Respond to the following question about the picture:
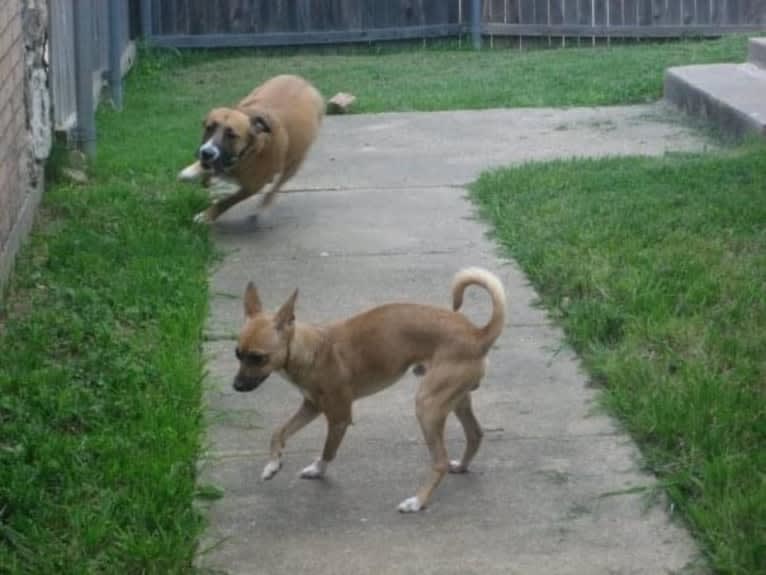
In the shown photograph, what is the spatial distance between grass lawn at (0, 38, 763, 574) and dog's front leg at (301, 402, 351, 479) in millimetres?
441

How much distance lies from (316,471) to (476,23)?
14.4 m

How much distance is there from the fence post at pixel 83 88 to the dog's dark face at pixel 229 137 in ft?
6.44

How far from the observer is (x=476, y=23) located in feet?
65.2

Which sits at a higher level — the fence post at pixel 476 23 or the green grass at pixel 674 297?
the fence post at pixel 476 23

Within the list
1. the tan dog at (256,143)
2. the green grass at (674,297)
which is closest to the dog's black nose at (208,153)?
the tan dog at (256,143)

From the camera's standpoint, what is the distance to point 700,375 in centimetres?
661

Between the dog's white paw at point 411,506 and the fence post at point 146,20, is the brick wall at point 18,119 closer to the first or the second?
the dog's white paw at point 411,506

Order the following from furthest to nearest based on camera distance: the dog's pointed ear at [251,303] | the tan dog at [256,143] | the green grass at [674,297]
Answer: the tan dog at [256,143] < the dog's pointed ear at [251,303] < the green grass at [674,297]

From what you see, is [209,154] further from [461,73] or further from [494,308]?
[461,73]

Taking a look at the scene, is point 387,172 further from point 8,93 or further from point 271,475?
point 271,475

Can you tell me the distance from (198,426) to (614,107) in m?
8.07

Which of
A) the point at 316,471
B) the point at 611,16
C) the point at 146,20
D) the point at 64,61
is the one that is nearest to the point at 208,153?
the point at 64,61

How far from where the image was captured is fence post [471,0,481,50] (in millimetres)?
19781

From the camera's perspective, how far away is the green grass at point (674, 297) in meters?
5.68
